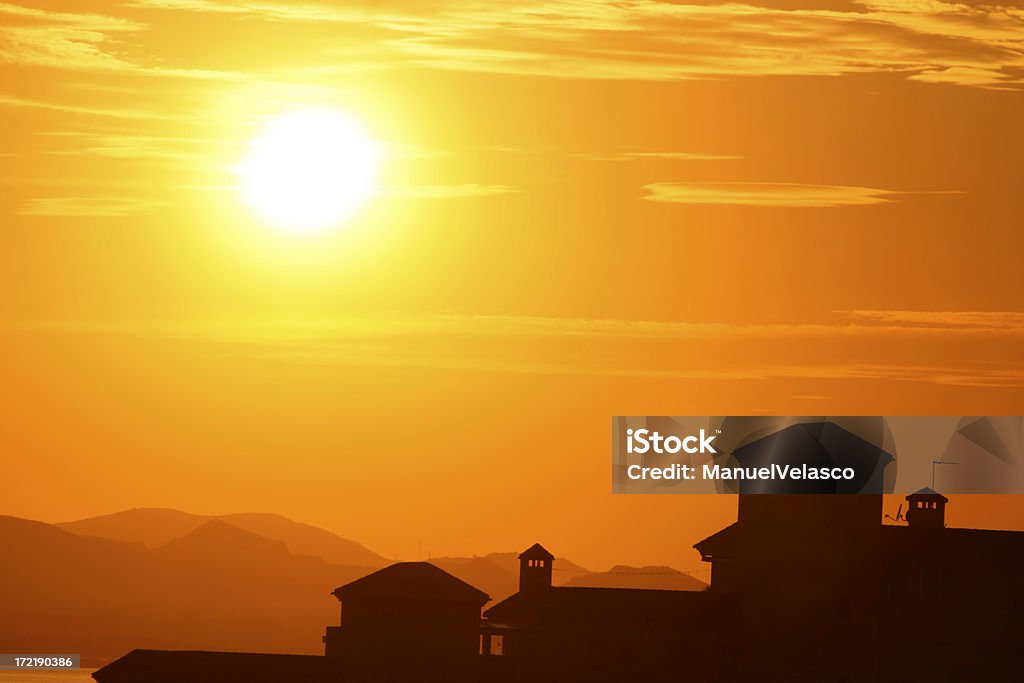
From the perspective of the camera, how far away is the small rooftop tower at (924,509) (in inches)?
3866

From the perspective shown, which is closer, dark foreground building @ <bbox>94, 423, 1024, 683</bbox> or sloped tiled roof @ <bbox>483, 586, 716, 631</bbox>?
dark foreground building @ <bbox>94, 423, 1024, 683</bbox>

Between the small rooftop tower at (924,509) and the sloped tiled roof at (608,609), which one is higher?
the small rooftop tower at (924,509)

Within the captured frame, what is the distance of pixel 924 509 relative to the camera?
98.6m

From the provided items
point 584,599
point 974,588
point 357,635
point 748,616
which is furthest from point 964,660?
point 357,635

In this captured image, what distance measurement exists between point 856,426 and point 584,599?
43.6ft

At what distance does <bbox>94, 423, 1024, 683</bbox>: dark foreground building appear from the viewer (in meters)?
88.6

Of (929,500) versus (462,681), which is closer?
(462,681)

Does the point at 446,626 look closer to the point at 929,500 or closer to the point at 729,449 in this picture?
the point at 729,449

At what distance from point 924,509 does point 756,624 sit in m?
12.2

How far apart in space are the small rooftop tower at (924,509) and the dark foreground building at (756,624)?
5451 millimetres

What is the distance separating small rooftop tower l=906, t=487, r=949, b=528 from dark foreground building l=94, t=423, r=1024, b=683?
5.45 meters

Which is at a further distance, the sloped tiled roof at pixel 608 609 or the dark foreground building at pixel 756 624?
the sloped tiled roof at pixel 608 609

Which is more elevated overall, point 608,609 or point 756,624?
point 608,609

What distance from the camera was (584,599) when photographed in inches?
3669
